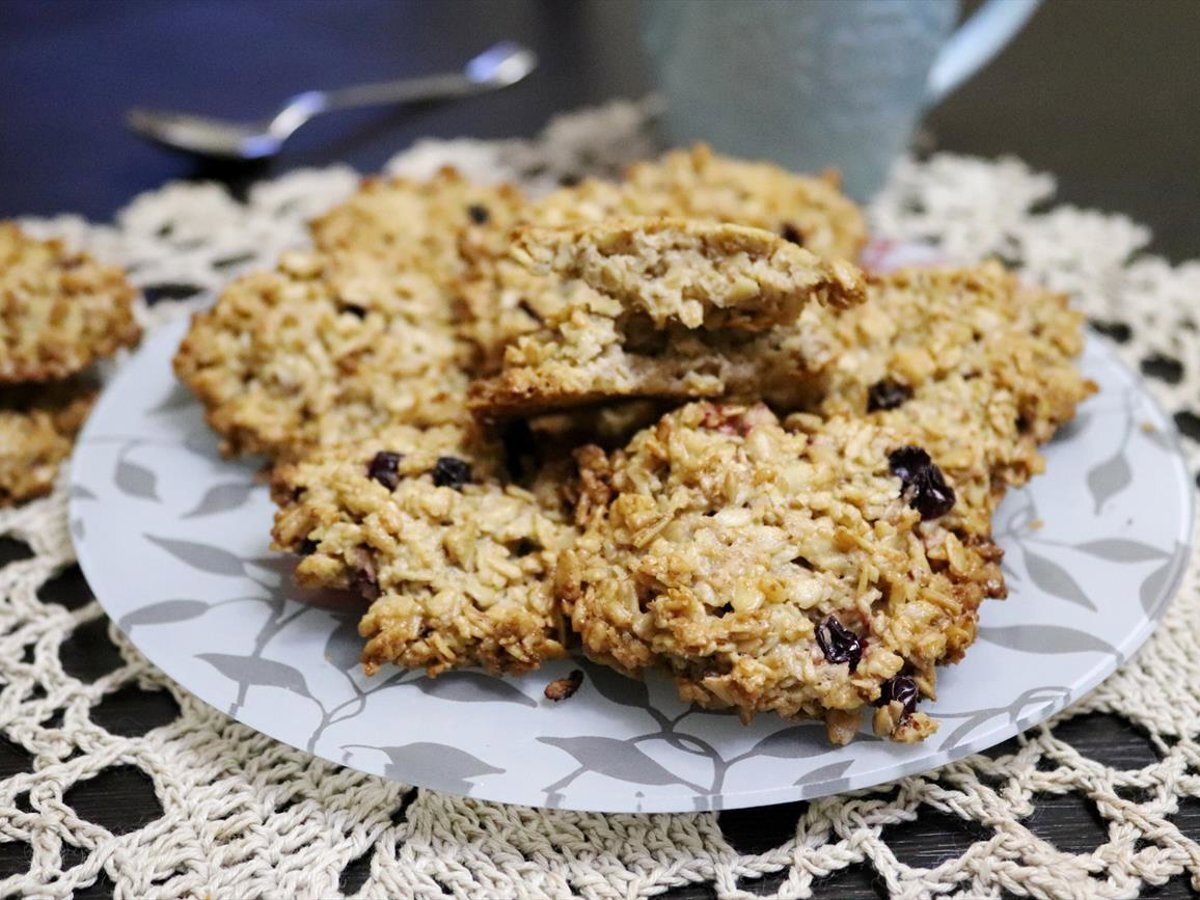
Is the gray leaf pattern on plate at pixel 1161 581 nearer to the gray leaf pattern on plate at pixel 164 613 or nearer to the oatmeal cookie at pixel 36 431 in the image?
the gray leaf pattern on plate at pixel 164 613

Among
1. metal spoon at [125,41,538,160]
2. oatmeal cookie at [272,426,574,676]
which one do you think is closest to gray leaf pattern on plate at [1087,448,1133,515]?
oatmeal cookie at [272,426,574,676]

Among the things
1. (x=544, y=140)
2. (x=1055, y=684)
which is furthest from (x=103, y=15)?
(x=1055, y=684)

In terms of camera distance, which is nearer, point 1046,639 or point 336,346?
point 1046,639

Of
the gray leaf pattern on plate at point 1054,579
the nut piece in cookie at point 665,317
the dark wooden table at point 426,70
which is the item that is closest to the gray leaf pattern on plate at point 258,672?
the nut piece in cookie at point 665,317

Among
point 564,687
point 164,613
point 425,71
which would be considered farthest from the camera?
point 425,71

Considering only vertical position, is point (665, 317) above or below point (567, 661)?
above

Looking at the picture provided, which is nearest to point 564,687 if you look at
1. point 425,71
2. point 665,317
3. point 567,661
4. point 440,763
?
point 567,661

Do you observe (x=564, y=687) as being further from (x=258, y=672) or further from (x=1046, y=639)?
(x=1046, y=639)

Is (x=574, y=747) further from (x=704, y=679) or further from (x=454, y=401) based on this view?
(x=454, y=401)
